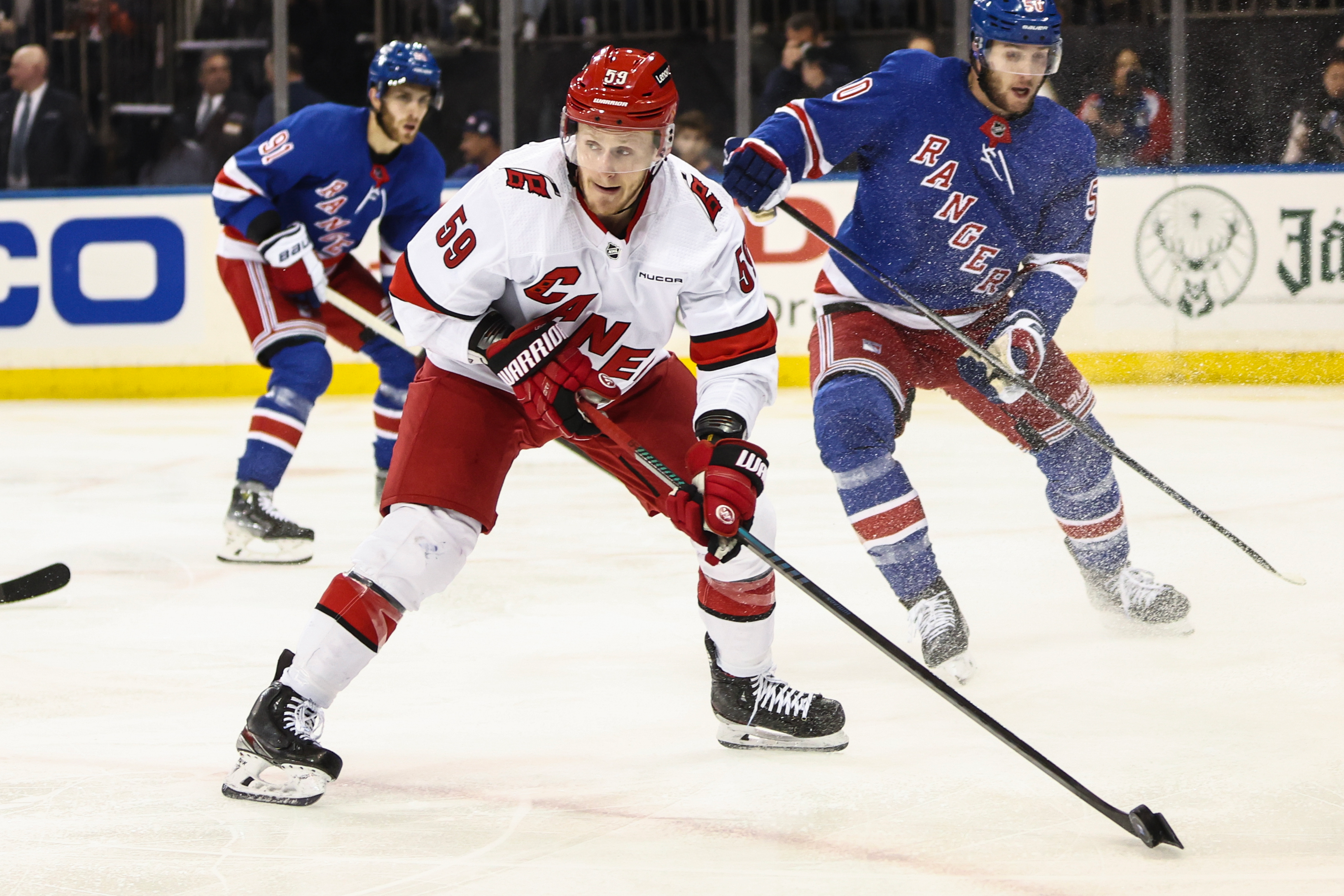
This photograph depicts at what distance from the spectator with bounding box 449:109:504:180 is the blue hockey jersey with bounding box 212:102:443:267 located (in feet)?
10.00

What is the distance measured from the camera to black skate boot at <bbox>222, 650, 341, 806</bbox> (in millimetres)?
2104

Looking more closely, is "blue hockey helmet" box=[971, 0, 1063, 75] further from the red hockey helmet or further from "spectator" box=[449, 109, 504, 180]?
"spectator" box=[449, 109, 504, 180]

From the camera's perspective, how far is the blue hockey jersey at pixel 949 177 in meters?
2.94

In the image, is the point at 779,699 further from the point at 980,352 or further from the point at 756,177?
the point at 756,177

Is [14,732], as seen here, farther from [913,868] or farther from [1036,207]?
[1036,207]

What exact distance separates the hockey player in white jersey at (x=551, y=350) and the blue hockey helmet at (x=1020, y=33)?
0.84m

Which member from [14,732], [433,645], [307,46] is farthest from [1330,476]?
[307,46]

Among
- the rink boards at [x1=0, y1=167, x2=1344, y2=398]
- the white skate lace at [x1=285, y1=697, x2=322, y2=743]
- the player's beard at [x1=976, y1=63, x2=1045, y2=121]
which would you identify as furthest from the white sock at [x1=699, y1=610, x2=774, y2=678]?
the rink boards at [x1=0, y1=167, x2=1344, y2=398]

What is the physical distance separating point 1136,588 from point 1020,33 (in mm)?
1047

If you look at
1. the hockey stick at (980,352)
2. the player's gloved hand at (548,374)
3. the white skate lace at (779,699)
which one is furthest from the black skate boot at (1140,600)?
the player's gloved hand at (548,374)

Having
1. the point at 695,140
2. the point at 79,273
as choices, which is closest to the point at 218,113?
the point at 79,273

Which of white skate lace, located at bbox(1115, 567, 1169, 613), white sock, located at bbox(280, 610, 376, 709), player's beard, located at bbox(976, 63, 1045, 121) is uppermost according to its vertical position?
player's beard, located at bbox(976, 63, 1045, 121)

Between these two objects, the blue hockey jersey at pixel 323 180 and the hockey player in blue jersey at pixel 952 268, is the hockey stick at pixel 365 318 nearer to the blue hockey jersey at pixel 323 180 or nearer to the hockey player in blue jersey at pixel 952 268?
the blue hockey jersey at pixel 323 180

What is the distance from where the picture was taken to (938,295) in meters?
3.02
